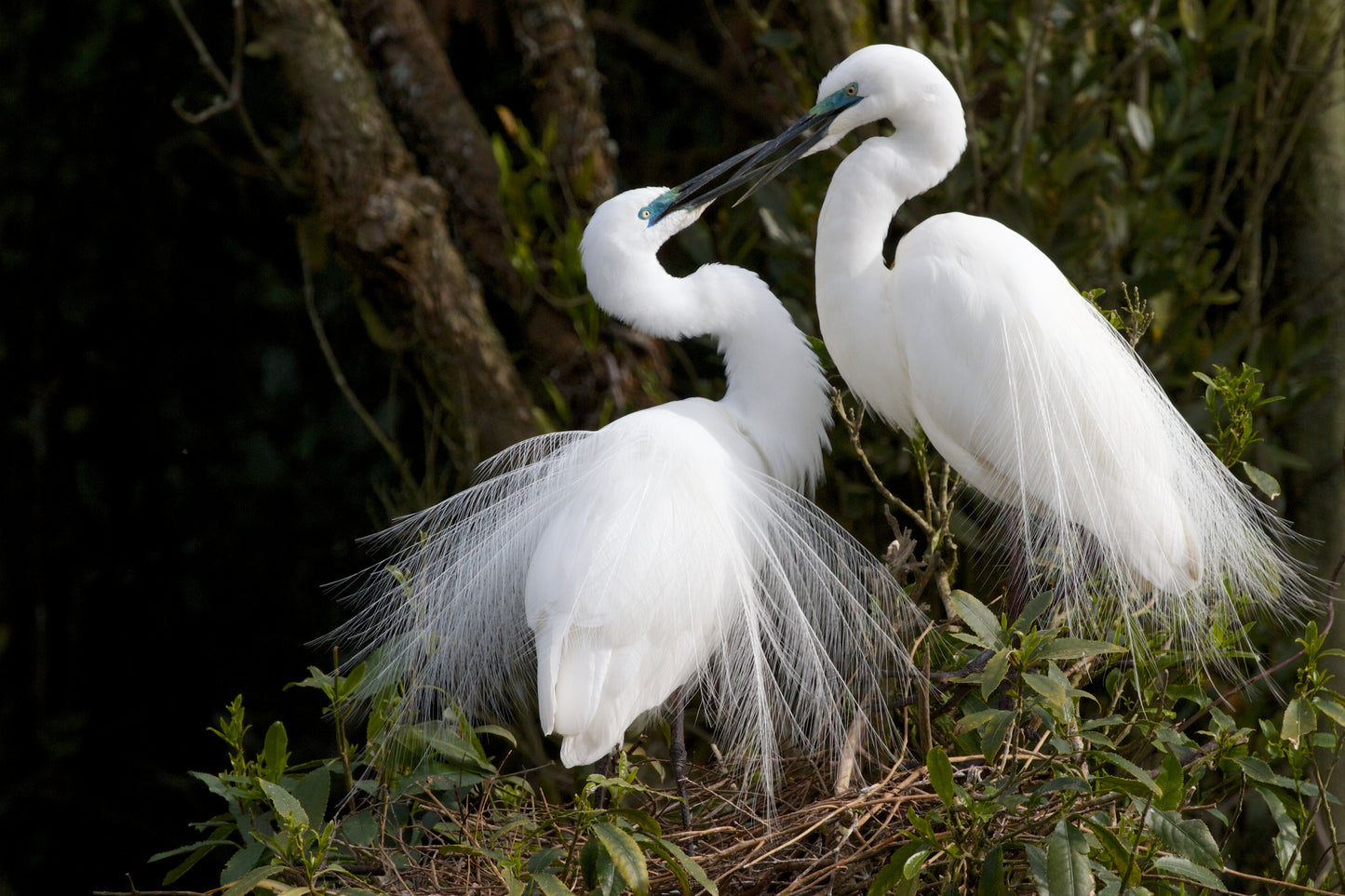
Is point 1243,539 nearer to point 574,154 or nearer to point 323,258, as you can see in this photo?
point 574,154

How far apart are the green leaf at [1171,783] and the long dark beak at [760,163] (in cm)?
108

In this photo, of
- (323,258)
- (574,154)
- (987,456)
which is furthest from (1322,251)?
(323,258)

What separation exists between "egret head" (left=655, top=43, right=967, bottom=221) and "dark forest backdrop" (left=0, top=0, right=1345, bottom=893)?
2.09ft

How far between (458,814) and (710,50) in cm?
291

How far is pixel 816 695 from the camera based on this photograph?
1.86 m

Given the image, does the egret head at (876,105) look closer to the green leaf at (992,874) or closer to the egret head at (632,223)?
the egret head at (632,223)

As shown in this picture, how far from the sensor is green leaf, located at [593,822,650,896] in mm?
1364

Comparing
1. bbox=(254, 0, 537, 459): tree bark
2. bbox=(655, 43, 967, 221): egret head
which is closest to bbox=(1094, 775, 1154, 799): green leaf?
bbox=(655, 43, 967, 221): egret head

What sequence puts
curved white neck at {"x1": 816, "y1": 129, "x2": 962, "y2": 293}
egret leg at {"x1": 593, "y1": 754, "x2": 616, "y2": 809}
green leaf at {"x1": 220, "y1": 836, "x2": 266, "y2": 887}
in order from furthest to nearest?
curved white neck at {"x1": 816, "y1": 129, "x2": 962, "y2": 293}
egret leg at {"x1": 593, "y1": 754, "x2": 616, "y2": 809}
green leaf at {"x1": 220, "y1": 836, "x2": 266, "y2": 887}

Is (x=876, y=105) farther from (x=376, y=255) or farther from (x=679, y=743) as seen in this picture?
(x=376, y=255)

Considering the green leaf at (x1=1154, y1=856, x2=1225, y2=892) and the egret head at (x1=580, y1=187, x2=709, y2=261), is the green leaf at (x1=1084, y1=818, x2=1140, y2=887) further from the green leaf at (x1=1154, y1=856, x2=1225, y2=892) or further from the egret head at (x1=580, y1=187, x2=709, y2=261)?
the egret head at (x1=580, y1=187, x2=709, y2=261)

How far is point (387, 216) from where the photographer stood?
2.92m

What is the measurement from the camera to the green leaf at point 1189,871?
136cm

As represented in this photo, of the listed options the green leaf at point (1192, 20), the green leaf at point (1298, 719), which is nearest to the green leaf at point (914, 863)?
the green leaf at point (1298, 719)
